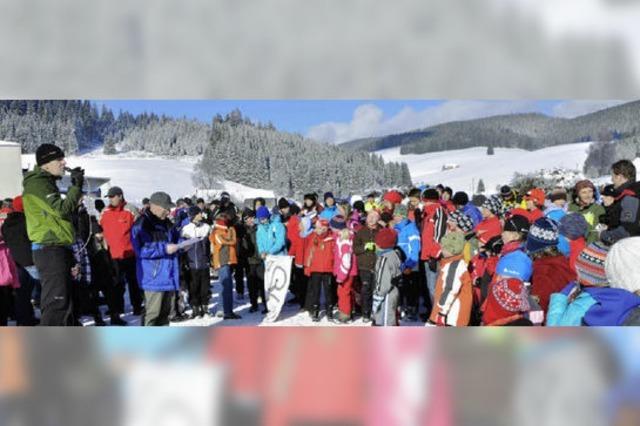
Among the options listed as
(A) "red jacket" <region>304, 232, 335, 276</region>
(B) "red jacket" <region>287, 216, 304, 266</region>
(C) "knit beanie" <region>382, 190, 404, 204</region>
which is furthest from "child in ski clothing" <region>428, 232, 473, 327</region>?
(C) "knit beanie" <region>382, 190, 404, 204</region>

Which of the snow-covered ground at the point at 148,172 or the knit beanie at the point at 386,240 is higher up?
the snow-covered ground at the point at 148,172

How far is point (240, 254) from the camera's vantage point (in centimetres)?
866

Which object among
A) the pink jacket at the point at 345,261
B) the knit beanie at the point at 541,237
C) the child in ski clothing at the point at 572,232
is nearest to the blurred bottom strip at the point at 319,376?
the knit beanie at the point at 541,237

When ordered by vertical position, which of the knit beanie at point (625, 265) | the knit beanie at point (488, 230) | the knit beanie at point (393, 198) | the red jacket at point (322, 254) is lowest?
the red jacket at point (322, 254)

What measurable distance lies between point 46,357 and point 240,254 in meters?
7.69

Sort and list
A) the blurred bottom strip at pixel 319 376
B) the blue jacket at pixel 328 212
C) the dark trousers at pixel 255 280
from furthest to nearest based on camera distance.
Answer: the blue jacket at pixel 328 212
the dark trousers at pixel 255 280
the blurred bottom strip at pixel 319 376

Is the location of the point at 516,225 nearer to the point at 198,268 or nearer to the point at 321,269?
the point at 321,269

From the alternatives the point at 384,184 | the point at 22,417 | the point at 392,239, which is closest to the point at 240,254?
the point at 392,239

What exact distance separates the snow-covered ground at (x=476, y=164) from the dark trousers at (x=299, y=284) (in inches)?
681

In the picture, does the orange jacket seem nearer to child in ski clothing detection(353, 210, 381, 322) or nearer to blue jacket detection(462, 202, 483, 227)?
child in ski clothing detection(353, 210, 381, 322)

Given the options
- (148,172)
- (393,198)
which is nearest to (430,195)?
(393,198)

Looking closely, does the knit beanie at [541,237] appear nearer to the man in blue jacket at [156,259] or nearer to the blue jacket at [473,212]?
the blue jacket at [473,212]

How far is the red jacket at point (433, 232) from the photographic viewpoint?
673 centimetres

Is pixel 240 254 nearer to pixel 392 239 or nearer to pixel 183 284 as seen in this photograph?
pixel 183 284
